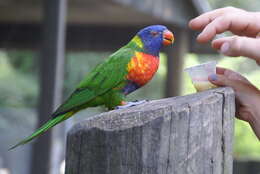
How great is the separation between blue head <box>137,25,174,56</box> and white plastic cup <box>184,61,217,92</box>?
35.2 inches

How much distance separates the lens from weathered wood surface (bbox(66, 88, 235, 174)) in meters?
1.24

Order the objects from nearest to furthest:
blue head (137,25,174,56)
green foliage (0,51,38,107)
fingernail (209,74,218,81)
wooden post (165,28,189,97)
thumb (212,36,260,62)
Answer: thumb (212,36,260,62), fingernail (209,74,218,81), blue head (137,25,174,56), wooden post (165,28,189,97), green foliage (0,51,38,107)

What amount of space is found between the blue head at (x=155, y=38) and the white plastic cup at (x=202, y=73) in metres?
0.89

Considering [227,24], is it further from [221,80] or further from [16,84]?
[16,84]

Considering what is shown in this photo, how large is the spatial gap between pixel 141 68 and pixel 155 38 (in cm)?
24

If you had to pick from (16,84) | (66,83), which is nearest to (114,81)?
(66,83)

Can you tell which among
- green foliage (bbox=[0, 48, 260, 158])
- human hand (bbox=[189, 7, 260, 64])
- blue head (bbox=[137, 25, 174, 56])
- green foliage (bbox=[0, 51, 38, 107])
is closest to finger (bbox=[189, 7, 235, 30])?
human hand (bbox=[189, 7, 260, 64])

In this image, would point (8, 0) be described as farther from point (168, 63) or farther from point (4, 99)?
point (4, 99)

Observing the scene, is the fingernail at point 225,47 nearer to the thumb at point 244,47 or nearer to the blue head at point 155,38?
the thumb at point 244,47

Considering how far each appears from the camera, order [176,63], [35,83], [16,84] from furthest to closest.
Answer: [16,84], [35,83], [176,63]

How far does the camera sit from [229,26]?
1735 millimetres

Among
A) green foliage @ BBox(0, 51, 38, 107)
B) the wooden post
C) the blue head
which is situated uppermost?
green foliage @ BBox(0, 51, 38, 107)

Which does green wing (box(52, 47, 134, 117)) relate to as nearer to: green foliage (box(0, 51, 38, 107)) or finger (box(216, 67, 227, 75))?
finger (box(216, 67, 227, 75))

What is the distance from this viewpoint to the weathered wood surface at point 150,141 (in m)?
1.24
